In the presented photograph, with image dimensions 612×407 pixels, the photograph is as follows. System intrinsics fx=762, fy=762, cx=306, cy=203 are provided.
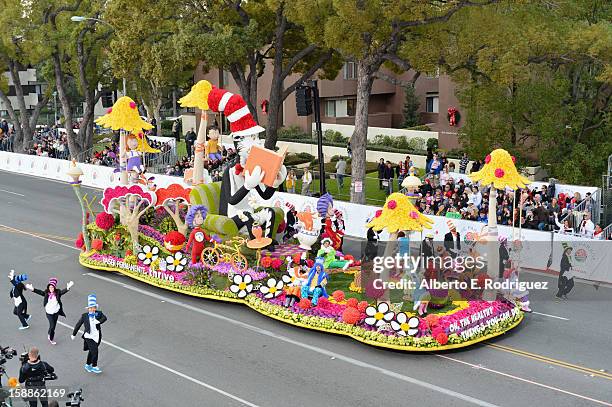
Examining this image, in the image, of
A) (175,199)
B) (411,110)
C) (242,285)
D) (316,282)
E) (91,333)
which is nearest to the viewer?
(91,333)

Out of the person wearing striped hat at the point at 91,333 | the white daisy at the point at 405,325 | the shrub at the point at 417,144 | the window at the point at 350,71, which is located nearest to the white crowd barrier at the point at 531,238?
the white daisy at the point at 405,325

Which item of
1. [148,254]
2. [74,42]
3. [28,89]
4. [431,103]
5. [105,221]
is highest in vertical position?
[28,89]

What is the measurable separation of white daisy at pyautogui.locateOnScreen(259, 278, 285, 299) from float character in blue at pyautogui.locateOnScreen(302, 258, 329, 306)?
3.03 feet

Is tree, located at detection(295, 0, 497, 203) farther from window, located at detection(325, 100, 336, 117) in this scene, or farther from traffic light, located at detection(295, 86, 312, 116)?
window, located at detection(325, 100, 336, 117)

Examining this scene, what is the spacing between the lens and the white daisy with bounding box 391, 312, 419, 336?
50.7ft

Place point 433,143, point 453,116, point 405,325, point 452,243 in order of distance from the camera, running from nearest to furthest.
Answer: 1. point 405,325
2. point 452,243
3. point 453,116
4. point 433,143

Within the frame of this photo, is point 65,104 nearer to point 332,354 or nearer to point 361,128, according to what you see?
point 361,128

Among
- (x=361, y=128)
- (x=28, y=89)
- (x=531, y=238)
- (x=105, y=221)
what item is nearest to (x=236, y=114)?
(x=105, y=221)

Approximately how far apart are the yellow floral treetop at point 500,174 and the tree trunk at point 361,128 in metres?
11.3

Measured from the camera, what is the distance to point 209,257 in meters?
18.8

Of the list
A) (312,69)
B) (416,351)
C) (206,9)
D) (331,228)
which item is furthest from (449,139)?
(416,351)

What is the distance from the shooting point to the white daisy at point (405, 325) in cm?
1545

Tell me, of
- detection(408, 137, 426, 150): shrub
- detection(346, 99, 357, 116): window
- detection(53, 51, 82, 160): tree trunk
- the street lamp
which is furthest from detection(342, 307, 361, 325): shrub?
detection(346, 99, 357, 116): window

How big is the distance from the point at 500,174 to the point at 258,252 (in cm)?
588
